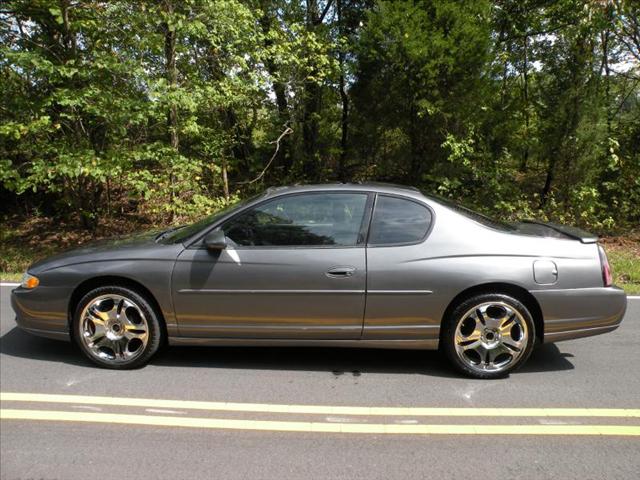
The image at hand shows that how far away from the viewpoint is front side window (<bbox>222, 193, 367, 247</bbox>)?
3.96 meters

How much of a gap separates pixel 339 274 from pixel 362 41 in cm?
764

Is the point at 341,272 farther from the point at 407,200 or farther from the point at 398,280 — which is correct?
the point at 407,200

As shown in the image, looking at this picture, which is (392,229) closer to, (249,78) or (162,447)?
(162,447)

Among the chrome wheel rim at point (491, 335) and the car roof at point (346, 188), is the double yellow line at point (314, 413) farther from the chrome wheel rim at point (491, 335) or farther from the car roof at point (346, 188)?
the car roof at point (346, 188)

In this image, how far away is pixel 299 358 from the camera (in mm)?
4293

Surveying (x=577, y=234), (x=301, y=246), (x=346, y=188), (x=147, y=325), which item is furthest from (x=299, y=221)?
(x=577, y=234)

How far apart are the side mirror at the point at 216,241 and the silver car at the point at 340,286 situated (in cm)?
1

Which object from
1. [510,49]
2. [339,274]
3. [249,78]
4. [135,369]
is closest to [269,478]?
[339,274]

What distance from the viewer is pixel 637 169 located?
10.8 m

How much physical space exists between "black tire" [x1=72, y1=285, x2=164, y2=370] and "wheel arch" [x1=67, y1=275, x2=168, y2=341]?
0.02 meters

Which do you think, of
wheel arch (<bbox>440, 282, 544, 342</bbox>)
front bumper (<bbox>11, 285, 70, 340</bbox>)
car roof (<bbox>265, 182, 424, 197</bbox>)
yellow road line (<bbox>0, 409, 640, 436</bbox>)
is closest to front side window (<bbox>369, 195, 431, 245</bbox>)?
car roof (<bbox>265, 182, 424, 197</bbox>)

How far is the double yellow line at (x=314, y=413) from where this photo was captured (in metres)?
3.15

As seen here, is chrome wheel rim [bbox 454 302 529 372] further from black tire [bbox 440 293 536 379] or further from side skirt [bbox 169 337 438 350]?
side skirt [bbox 169 337 438 350]

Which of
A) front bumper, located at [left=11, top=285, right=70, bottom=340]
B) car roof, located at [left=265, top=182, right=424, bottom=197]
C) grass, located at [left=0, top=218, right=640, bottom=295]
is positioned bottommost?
grass, located at [left=0, top=218, right=640, bottom=295]
